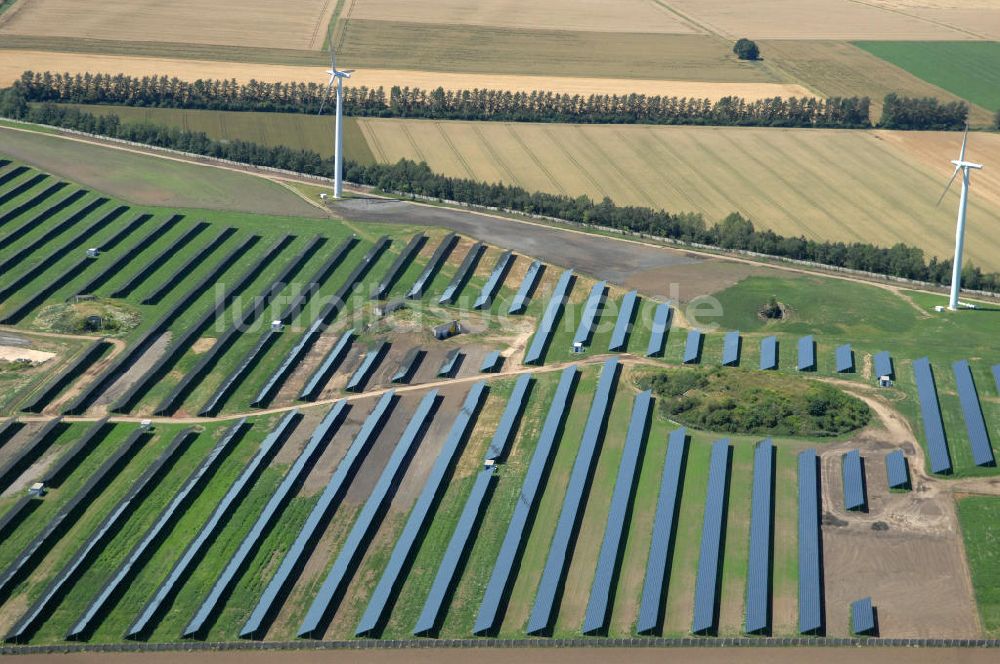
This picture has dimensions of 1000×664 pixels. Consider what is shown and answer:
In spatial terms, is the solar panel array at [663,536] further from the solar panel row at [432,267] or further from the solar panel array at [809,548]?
the solar panel row at [432,267]

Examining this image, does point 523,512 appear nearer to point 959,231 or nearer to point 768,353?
point 768,353

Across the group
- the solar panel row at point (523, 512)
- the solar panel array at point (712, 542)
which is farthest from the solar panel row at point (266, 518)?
the solar panel array at point (712, 542)

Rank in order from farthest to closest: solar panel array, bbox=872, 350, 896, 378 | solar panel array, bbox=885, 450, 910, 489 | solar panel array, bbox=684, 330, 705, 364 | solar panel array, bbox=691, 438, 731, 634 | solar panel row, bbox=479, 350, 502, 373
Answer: solar panel array, bbox=684, 330, 705, 364 < solar panel row, bbox=479, 350, 502, 373 < solar panel array, bbox=872, 350, 896, 378 < solar panel array, bbox=885, 450, 910, 489 < solar panel array, bbox=691, 438, 731, 634

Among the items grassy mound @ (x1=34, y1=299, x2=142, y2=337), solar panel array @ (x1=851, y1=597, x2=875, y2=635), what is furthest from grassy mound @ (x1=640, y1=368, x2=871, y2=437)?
grassy mound @ (x1=34, y1=299, x2=142, y2=337)

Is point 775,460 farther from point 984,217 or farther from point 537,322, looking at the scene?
point 984,217

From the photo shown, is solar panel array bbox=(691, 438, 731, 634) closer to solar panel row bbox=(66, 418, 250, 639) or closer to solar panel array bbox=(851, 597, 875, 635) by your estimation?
solar panel array bbox=(851, 597, 875, 635)

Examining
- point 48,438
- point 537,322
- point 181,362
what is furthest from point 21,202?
point 537,322
